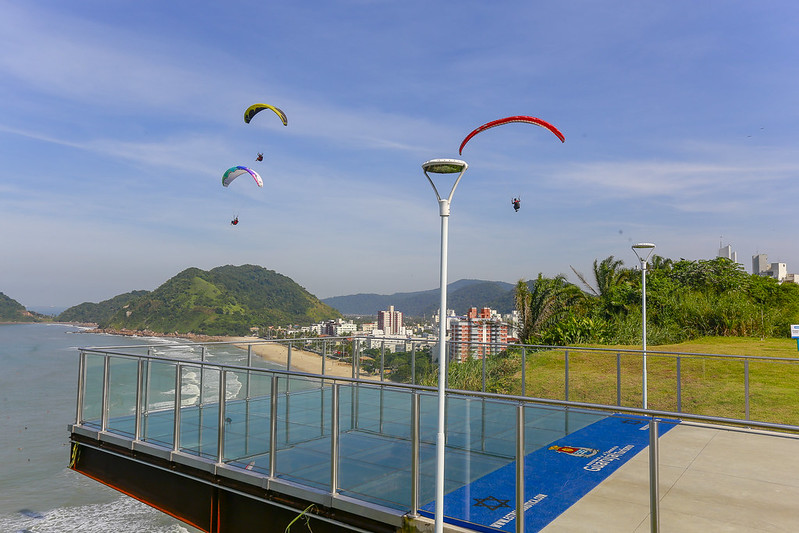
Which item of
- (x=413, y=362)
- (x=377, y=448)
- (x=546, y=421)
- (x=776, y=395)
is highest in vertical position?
(x=546, y=421)

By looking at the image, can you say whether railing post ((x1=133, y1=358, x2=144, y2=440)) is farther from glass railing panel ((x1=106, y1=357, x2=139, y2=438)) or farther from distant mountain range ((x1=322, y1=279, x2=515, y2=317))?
distant mountain range ((x1=322, y1=279, x2=515, y2=317))

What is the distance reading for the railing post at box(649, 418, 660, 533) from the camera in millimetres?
4352

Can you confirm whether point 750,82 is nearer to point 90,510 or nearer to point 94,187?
point 90,510

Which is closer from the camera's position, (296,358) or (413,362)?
(296,358)

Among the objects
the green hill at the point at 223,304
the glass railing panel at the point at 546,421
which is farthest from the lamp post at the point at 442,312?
the green hill at the point at 223,304

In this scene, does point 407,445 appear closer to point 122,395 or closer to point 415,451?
point 415,451

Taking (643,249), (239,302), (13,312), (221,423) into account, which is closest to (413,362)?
(221,423)

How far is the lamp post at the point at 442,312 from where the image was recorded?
5.07 meters

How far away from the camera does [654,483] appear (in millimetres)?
4402

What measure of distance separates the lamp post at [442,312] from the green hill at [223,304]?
94.0 metres

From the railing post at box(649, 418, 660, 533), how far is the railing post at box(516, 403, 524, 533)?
1.04 meters

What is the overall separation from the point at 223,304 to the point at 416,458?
106366 millimetres

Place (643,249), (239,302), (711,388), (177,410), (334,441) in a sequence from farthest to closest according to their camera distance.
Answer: (239,302) → (711,388) → (643,249) → (177,410) → (334,441)

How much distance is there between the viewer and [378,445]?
6328 millimetres
